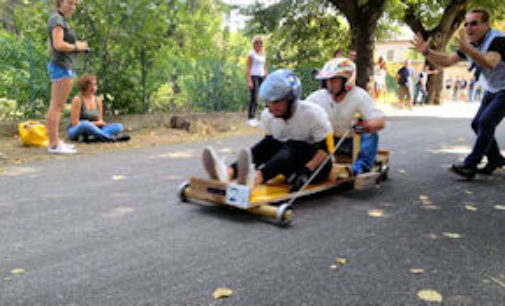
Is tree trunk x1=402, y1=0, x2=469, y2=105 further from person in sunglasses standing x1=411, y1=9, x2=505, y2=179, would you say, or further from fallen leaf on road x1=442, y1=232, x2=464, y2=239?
fallen leaf on road x1=442, y1=232, x2=464, y2=239

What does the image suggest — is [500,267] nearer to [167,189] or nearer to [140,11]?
[167,189]

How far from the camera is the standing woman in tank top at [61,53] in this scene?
675cm

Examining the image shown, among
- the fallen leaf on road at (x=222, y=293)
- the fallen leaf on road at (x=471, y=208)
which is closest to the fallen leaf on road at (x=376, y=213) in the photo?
the fallen leaf on road at (x=471, y=208)

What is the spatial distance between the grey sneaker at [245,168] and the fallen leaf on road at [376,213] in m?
1.21

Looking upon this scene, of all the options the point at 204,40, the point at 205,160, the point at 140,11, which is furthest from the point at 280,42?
the point at 205,160

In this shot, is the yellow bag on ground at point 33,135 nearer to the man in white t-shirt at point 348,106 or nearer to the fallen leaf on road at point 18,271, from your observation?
the man in white t-shirt at point 348,106

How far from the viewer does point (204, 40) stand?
91.9 ft

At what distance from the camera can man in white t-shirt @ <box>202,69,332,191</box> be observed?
4.35 metres

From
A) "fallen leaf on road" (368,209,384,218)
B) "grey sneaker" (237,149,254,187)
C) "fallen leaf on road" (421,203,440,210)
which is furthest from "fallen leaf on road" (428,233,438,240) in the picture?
"grey sneaker" (237,149,254,187)

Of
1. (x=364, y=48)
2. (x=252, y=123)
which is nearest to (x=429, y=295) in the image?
(x=252, y=123)

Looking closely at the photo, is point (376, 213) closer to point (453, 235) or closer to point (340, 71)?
point (453, 235)

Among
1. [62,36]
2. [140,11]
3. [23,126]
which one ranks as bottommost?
[23,126]

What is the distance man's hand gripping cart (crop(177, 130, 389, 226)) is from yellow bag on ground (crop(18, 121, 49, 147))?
4305 millimetres

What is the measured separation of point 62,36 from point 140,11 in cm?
321
